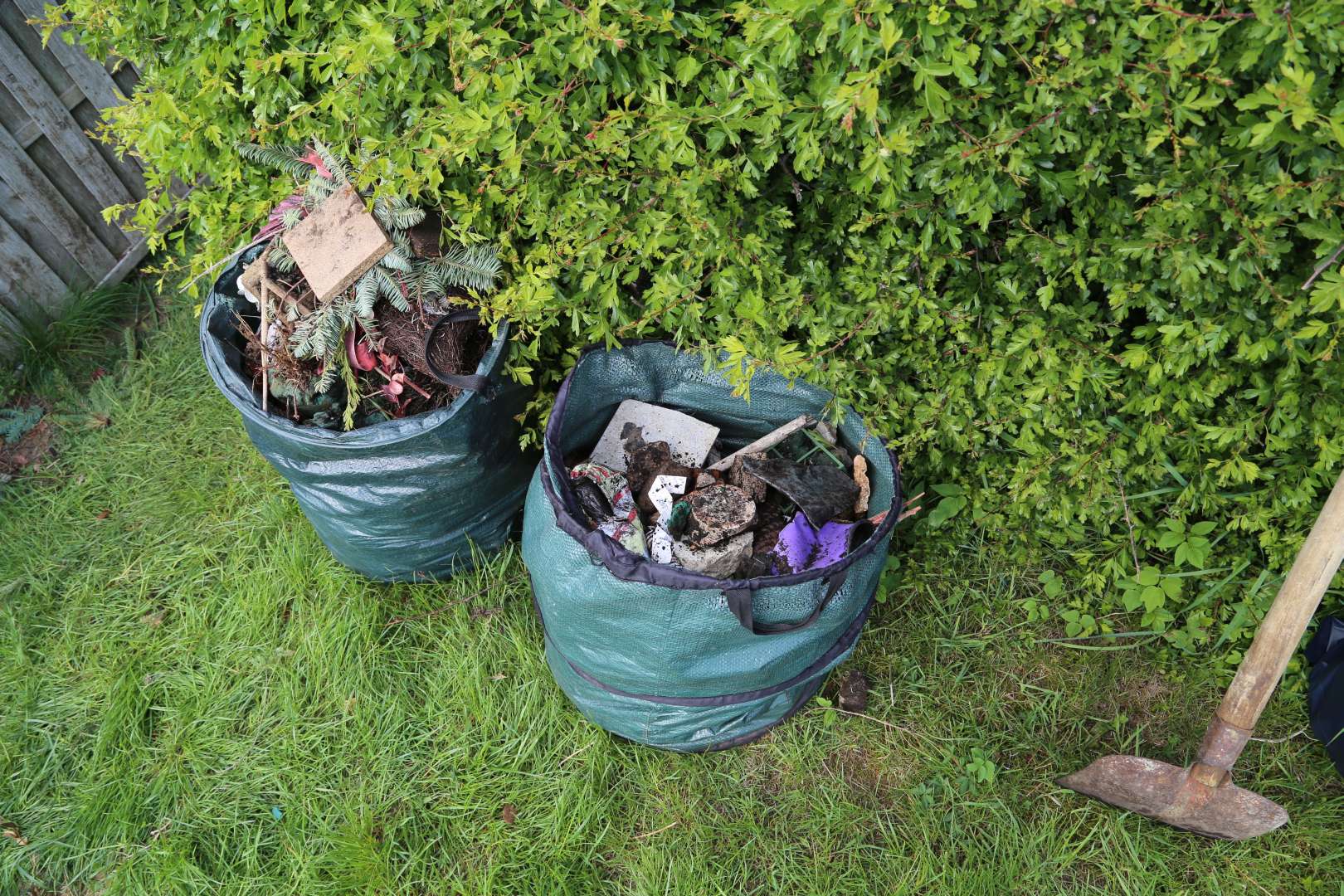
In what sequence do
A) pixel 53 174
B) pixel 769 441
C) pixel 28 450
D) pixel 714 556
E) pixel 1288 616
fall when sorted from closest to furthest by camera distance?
pixel 1288 616, pixel 714 556, pixel 769 441, pixel 28 450, pixel 53 174

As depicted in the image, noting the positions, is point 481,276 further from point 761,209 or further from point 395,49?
point 761,209

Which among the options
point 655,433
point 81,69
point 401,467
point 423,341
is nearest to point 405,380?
point 423,341

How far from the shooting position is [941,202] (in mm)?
1721

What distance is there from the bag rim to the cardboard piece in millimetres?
529

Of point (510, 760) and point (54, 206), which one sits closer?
point (510, 760)

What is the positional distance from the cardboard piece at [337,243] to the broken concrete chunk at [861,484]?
1.15 meters

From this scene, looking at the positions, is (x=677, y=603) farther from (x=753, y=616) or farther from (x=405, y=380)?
(x=405, y=380)

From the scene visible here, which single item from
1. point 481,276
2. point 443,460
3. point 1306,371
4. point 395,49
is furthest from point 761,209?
point 1306,371

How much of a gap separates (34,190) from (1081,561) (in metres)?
3.45

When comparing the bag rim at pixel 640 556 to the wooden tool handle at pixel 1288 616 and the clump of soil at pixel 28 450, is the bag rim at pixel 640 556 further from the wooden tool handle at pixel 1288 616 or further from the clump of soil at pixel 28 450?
the clump of soil at pixel 28 450

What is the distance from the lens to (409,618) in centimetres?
234

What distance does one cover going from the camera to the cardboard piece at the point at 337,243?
194 centimetres

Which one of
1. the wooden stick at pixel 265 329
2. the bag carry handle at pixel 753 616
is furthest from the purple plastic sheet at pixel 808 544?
the wooden stick at pixel 265 329

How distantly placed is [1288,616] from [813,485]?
921 mm
